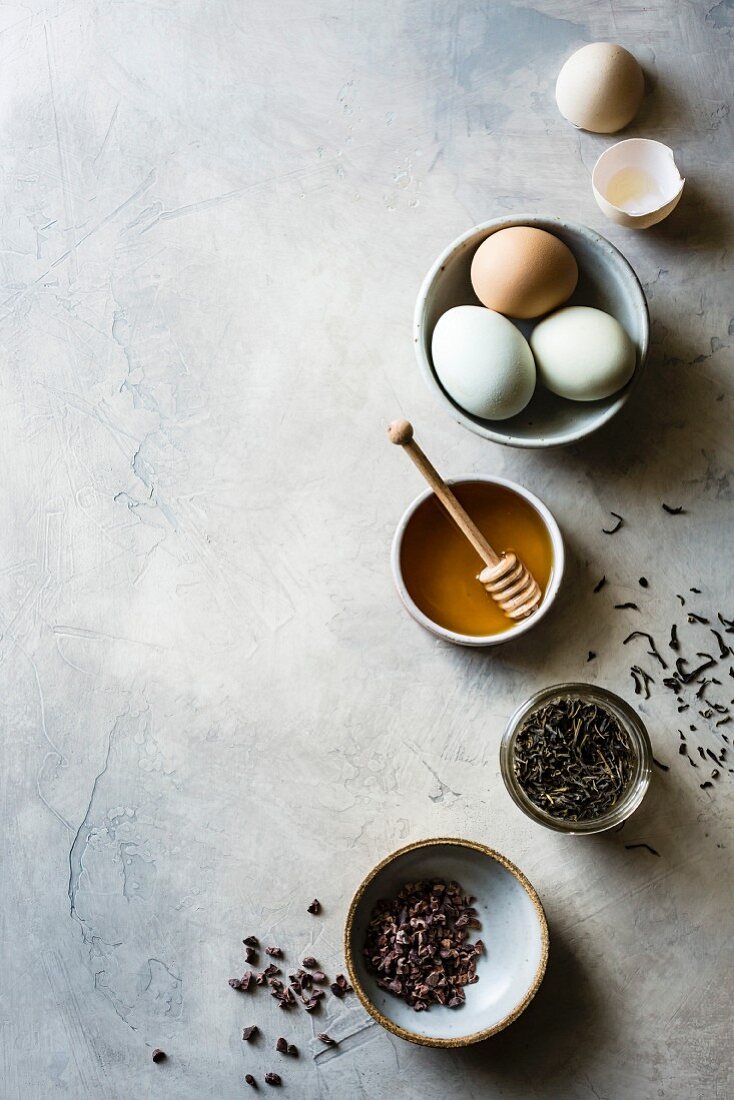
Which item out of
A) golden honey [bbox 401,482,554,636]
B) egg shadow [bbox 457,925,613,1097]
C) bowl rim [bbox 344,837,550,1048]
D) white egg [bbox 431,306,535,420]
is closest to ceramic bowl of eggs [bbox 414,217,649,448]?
white egg [bbox 431,306,535,420]

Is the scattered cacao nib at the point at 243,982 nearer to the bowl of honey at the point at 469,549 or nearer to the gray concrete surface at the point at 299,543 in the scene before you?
the gray concrete surface at the point at 299,543

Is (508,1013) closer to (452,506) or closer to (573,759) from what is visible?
(573,759)

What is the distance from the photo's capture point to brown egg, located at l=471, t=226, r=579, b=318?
1103 millimetres

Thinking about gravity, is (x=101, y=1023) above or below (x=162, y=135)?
below

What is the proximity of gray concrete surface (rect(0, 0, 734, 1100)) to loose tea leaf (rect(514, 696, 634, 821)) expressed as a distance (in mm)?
85

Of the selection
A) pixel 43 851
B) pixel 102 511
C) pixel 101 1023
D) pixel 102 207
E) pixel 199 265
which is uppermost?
pixel 102 207

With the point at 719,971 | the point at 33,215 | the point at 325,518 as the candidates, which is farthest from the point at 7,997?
the point at 33,215

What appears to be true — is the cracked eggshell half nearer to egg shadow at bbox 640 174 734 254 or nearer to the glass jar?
egg shadow at bbox 640 174 734 254

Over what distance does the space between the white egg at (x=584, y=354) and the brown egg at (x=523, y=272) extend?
0.03 metres

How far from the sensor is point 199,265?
4.22ft

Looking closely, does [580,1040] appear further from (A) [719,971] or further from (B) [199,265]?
(B) [199,265]

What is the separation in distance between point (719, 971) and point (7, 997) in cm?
95

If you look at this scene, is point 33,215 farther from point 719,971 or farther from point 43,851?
point 719,971

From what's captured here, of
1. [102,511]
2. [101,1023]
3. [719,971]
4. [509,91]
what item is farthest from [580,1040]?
[509,91]
